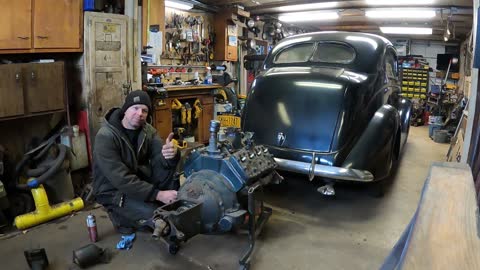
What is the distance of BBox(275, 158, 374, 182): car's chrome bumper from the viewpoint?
2.93m

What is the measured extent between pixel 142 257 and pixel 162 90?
8.46ft

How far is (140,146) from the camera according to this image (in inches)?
107

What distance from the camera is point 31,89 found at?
310 centimetres

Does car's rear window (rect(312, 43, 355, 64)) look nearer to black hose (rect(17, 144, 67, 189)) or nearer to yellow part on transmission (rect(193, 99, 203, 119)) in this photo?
yellow part on transmission (rect(193, 99, 203, 119))

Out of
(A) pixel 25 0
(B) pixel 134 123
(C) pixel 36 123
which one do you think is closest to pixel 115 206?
(B) pixel 134 123

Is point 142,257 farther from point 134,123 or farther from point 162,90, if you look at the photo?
point 162,90

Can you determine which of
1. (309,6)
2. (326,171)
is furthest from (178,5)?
(326,171)

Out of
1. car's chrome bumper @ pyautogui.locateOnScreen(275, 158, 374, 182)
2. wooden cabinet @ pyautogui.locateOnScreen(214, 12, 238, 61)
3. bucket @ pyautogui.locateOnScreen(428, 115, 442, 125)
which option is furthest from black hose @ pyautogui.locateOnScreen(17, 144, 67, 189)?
bucket @ pyautogui.locateOnScreen(428, 115, 442, 125)

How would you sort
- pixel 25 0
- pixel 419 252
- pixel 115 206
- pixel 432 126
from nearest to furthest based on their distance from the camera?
1. pixel 419 252
2. pixel 115 206
3. pixel 25 0
4. pixel 432 126

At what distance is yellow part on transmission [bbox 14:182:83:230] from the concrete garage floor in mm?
64

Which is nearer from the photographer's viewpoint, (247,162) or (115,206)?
(247,162)

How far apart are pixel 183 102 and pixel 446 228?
505 centimetres

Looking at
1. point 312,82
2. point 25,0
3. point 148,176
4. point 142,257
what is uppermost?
point 25,0

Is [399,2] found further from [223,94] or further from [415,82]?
[415,82]
